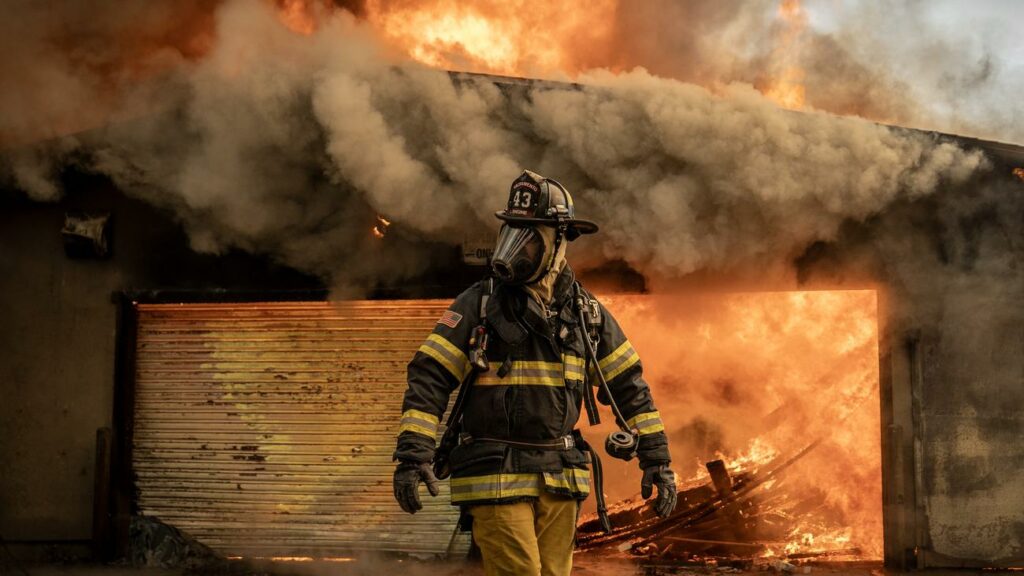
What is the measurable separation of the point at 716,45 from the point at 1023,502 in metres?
7.74

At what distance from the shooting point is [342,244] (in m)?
7.90

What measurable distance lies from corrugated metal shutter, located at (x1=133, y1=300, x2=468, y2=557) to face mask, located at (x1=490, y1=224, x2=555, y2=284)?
11.9 feet

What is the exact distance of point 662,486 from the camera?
4535 mm

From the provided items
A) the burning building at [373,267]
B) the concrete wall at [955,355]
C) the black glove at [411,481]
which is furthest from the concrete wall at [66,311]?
the concrete wall at [955,355]

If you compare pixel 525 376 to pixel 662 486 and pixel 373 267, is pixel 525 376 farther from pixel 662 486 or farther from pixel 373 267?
pixel 373 267

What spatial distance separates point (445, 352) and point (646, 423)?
1.05 m

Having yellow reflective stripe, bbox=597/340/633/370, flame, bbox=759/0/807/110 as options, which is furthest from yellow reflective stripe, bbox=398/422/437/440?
flame, bbox=759/0/807/110

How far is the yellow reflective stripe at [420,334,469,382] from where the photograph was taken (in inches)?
169

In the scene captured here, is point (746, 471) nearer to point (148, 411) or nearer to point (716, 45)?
point (148, 411)

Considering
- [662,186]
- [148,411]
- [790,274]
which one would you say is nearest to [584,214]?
[662,186]

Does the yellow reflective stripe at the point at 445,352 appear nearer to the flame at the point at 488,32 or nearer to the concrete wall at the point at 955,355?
the concrete wall at the point at 955,355

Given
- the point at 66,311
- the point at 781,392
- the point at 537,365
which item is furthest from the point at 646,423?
the point at 781,392

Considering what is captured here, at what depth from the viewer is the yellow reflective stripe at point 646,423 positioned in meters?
4.60

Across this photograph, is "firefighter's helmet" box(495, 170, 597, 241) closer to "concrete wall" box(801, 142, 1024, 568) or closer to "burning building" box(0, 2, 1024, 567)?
"burning building" box(0, 2, 1024, 567)
